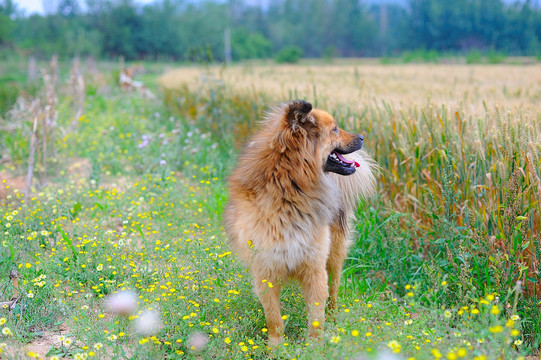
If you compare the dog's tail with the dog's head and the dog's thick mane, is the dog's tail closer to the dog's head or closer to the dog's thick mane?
the dog's head

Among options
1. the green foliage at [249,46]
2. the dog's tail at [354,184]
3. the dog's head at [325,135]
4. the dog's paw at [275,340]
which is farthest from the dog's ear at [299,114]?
the green foliage at [249,46]

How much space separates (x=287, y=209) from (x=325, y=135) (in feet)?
2.00

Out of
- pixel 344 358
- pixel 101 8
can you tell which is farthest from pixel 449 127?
pixel 101 8

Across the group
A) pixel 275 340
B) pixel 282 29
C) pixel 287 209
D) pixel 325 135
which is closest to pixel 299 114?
pixel 325 135

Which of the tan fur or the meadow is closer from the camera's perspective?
the meadow

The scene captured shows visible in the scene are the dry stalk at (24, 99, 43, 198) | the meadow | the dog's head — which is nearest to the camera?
the meadow

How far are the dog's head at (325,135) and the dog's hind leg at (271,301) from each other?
0.90 m

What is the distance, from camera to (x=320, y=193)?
3.32 m

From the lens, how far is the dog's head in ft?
10.3

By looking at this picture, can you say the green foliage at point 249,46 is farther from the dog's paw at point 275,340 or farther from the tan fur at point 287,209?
the dog's paw at point 275,340

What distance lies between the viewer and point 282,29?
7412cm

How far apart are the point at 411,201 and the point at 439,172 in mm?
458

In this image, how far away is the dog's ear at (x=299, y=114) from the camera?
3055mm

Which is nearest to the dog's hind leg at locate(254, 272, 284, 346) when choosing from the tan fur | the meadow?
the tan fur
